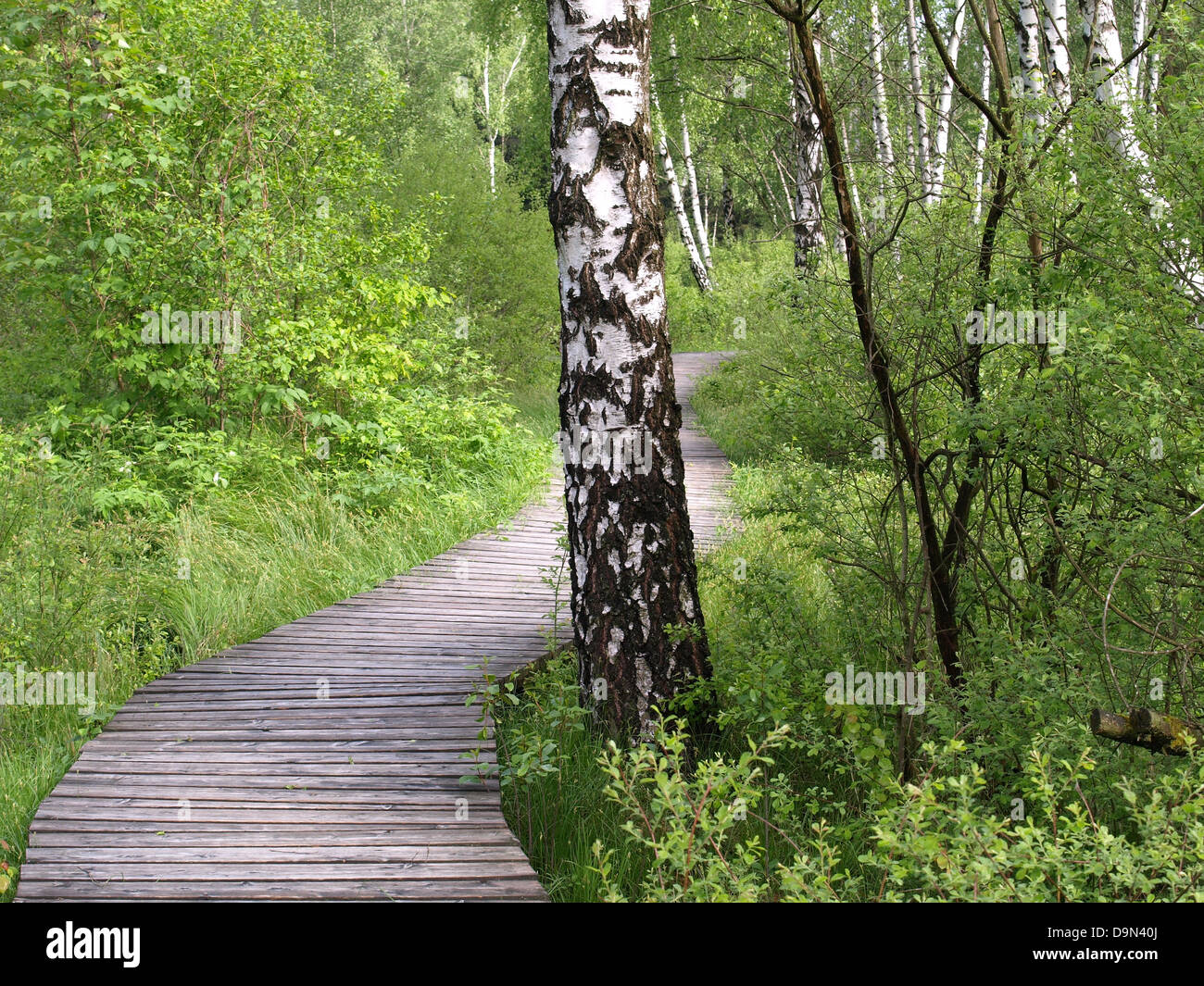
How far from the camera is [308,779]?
161 inches

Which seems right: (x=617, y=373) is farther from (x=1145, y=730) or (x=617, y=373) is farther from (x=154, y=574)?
(x=154, y=574)

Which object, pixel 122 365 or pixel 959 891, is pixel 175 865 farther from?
pixel 122 365

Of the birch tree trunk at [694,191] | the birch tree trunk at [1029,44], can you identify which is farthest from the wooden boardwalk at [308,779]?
the birch tree trunk at [694,191]

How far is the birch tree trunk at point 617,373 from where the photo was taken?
432cm

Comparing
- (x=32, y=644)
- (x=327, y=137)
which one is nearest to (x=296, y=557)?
(x=32, y=644)

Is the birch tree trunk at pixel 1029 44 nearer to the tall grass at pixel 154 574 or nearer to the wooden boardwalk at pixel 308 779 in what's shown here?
the tall grass at pixel 154 574

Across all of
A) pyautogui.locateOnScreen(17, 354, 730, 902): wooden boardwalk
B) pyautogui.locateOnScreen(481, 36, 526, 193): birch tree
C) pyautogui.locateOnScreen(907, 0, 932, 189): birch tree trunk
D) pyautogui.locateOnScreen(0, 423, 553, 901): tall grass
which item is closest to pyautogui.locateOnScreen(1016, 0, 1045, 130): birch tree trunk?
pyautogui.locateOnScreen(907, 0, 932, 189): birch tree trunk

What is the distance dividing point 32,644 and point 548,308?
39.5ft

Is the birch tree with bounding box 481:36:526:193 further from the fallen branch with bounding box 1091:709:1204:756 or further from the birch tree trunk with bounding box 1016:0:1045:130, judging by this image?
the fallen branch with bounding box 1091:709:1204:756

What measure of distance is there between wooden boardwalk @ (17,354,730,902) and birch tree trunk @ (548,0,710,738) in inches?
29.8

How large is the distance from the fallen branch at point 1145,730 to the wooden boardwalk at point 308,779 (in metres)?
1.77

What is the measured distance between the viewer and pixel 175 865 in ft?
11.2

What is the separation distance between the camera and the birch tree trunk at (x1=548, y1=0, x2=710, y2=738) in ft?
14.2

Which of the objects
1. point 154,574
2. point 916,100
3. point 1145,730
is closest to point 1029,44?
point 916,100
